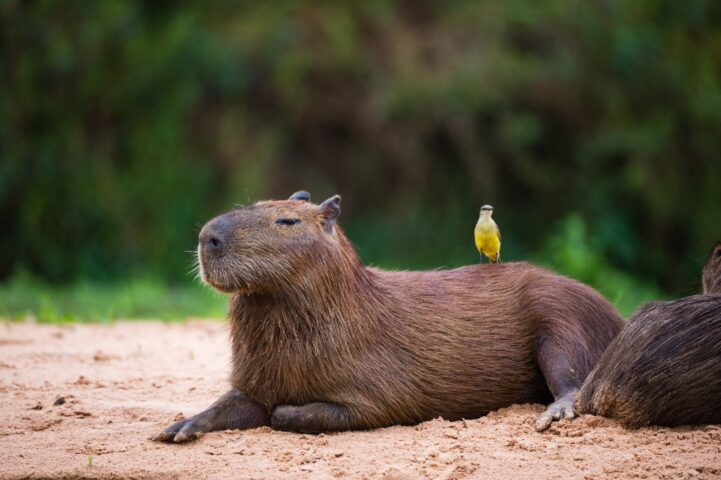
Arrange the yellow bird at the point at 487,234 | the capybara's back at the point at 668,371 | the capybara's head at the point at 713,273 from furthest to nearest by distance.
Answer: the yellow bird at the point at 487,234 < the capybara's head at the point at 713,273 < the capybara's back at the point at 668,371

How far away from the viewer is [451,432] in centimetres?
411

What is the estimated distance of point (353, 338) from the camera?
4418mm

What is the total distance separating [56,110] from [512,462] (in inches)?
370

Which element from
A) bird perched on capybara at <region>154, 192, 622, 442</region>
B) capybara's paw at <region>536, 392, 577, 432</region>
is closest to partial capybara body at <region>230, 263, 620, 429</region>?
bird perched on capybara at <region>154, 192, 622, 442</region>

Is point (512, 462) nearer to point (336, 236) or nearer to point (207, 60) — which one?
point (336, 236)

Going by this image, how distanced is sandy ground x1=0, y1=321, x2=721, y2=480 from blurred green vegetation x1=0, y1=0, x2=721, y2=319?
20.4ft

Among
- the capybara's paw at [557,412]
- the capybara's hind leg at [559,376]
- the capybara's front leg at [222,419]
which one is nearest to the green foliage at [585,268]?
the capybara's hind leg at [559,376]

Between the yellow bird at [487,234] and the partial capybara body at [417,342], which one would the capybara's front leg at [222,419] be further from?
the yellow bird at [487,234]

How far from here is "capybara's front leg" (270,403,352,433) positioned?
4.21 m

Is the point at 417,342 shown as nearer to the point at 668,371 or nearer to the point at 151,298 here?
the point at 668,371

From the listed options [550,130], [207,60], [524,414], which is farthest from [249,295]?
[550,130]

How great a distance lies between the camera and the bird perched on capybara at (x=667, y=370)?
3908 millimetres

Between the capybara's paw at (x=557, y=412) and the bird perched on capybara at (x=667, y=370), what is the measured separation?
0.09 metres

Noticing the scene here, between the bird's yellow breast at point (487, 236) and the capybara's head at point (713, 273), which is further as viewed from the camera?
the bird's yellow breast at point (487, 236)
